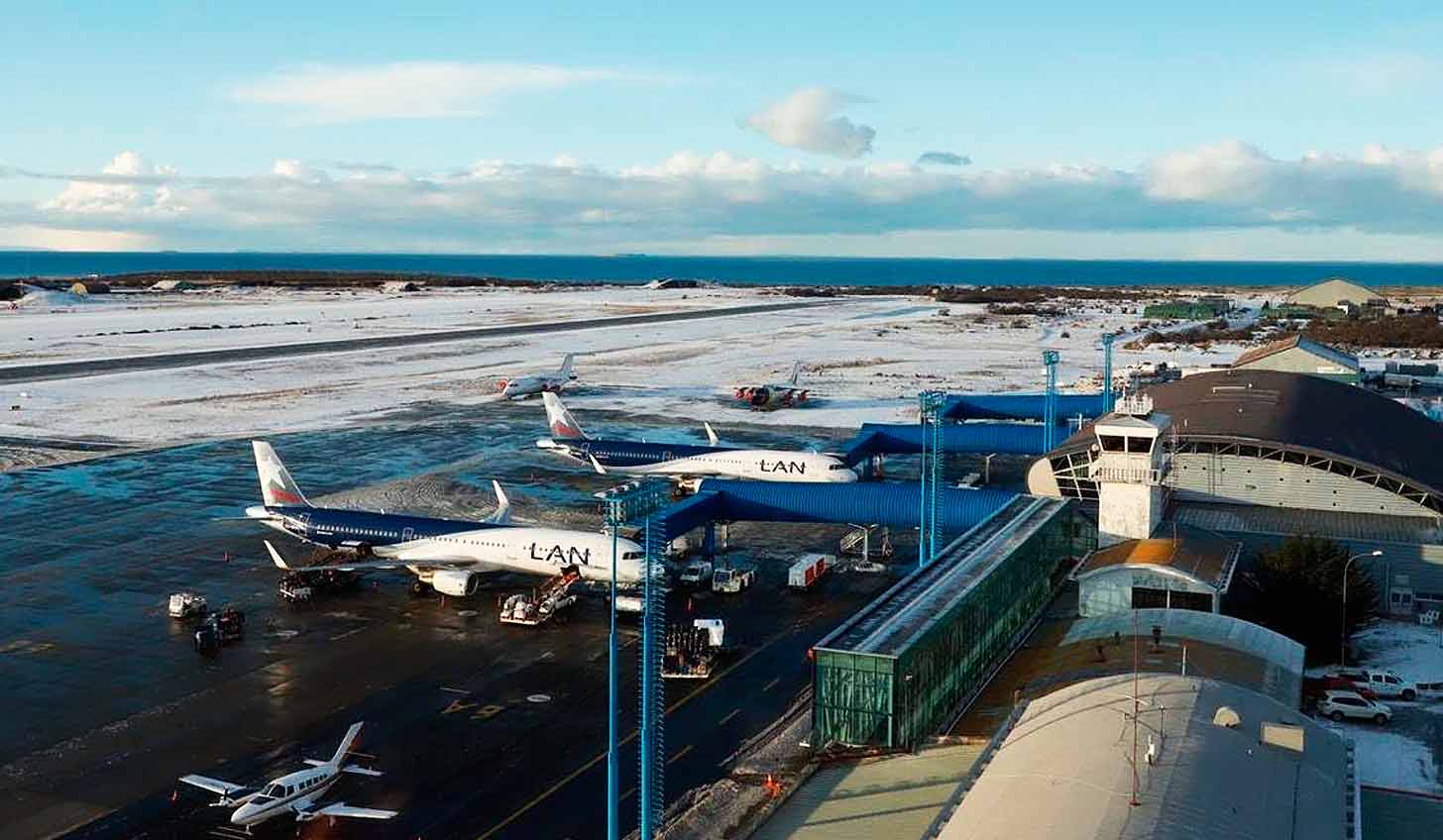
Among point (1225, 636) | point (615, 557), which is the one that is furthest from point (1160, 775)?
point (1225, 636)

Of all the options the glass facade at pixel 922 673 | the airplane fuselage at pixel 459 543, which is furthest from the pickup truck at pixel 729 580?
the glass facade at pixel 922 673

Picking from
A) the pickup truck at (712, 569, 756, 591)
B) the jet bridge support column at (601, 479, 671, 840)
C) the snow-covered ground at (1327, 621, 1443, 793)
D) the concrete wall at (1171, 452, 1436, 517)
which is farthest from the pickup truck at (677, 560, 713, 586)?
the snow-covered ground at (1327, 621, 1443, 793)

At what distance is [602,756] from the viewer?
43844mm

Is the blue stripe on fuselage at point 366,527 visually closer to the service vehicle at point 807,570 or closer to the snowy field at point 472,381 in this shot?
the service vehicle at point 807,570

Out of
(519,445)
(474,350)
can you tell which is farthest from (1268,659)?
(474,350)

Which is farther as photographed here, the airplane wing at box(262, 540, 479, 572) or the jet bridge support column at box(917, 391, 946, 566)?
the airplane wing at box(262, 540, 479, 572)

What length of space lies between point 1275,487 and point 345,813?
5139 cm

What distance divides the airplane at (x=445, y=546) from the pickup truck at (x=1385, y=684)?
32163mm

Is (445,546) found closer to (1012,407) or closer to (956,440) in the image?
(956,440)

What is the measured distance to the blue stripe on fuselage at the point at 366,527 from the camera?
6612cm

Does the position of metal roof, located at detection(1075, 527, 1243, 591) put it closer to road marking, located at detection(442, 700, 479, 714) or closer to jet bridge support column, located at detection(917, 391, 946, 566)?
jet bridge support column, located at detection(917, 391, 946, 566)

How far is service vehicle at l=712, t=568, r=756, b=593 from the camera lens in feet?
212

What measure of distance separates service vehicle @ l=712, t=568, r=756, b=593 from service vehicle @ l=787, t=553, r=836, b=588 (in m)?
2.36

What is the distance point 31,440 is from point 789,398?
72.6 meters
